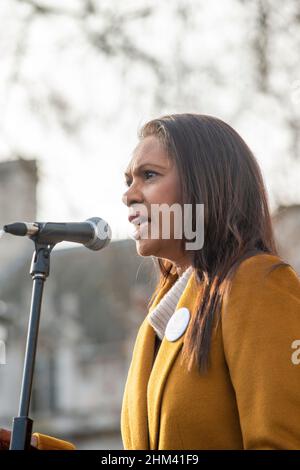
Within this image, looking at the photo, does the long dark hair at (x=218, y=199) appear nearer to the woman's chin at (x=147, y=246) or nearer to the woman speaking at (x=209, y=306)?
the woman speaking at (x=209, y=306)

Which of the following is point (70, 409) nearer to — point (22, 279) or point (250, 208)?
point (22, 279)

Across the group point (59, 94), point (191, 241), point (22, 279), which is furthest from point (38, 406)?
point (191, 241)

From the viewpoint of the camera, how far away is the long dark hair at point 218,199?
3.38 metres

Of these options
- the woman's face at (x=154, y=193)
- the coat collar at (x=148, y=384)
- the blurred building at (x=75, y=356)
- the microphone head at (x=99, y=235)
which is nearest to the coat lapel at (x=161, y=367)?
the coat collar at (x=148, y=384)

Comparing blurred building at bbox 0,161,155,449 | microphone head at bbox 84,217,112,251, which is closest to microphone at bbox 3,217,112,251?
microphone head at bbox 84,217,112,251

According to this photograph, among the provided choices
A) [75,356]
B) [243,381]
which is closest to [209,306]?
[243,381]

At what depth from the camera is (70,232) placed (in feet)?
11.3

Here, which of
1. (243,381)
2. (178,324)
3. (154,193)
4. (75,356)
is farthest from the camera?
(75,356)

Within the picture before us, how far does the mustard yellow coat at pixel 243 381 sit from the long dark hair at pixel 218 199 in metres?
0.07

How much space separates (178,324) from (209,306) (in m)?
0.15

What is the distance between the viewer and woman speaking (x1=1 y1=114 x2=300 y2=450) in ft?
10.3

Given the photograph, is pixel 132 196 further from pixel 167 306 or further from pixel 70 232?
pixel 167 306

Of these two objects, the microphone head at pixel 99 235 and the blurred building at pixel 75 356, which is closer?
the microphone head at pixel 99 235
